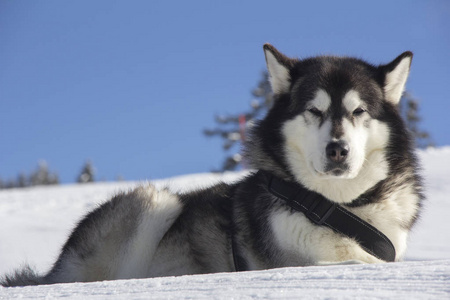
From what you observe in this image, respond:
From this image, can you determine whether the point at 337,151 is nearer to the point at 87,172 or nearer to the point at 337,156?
the point at 337,156

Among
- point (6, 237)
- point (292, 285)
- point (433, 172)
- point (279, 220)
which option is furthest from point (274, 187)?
point (433, 172)

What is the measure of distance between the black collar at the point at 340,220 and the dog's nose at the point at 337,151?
0.35 meters

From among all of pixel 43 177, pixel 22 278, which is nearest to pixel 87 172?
pixel 43 177

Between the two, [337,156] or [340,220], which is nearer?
[337,156]

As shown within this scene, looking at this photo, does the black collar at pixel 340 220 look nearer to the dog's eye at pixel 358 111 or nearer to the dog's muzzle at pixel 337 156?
the dog's muzzle at pixel 337 156

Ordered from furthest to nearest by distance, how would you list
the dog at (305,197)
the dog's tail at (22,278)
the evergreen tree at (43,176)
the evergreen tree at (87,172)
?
the evergreen tree at (43,176), the evergreen tree at (87,172), the dog's tail at (22,278), the dog at (305,197)

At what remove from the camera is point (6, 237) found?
758cm

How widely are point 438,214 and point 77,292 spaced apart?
23.5 feet

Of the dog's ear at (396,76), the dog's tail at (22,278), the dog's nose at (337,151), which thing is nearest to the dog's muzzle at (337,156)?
the dog's nose at (337,151)

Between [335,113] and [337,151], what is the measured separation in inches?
11.1

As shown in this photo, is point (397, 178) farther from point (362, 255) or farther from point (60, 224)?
point (60, 224)

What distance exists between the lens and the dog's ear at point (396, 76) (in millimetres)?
3562

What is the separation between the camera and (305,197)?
11.0 ft

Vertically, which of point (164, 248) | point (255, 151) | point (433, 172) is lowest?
point (433, 172)
